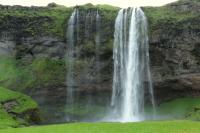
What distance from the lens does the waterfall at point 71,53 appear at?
68250mm

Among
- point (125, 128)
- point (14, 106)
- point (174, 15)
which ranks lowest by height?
point (14, 106)

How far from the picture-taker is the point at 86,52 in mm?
68375

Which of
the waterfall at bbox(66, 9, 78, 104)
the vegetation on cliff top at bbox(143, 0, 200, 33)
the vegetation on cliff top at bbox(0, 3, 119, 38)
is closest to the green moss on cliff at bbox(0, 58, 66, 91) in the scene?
the waterfall at bbox(66, 9, 78, 104)

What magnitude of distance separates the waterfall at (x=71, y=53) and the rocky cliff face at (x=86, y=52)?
2.31 feet

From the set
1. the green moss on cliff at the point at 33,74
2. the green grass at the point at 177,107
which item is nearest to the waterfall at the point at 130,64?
the green grass at the point at 177,107

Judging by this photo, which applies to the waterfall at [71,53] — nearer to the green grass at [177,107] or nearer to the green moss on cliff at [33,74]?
the green moss on cliff at [33,74]

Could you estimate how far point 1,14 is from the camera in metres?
75.1

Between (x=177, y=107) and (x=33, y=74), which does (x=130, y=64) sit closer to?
(x=177, y=107)

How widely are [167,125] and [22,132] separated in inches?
410

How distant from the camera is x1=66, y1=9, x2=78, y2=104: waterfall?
68.2 m

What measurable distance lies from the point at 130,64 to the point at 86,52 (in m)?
6.86

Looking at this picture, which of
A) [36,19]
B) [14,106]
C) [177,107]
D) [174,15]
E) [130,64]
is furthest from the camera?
[36,19]

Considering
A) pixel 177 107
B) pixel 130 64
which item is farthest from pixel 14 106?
pixel 177 107

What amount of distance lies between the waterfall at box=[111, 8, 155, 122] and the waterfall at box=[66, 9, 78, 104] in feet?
20.7
